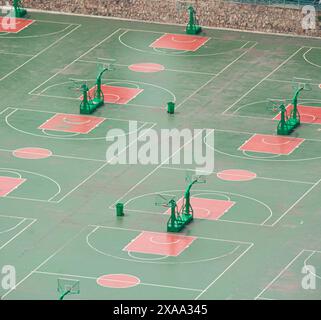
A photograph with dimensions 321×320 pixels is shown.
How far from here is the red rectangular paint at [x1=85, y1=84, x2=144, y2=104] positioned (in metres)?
175

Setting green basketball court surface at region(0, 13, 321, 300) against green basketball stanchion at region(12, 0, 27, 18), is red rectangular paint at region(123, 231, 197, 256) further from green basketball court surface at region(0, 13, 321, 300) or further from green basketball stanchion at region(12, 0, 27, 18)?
green basketball stanchion at region(12, 0, 27, 18)

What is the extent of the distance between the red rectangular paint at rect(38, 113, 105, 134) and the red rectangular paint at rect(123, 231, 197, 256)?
19415 millimetres

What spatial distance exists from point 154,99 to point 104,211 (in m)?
21.7

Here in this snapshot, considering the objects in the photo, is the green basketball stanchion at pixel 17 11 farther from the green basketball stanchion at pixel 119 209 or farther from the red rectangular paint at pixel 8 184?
the green basketball stanchion at pixel 119 209

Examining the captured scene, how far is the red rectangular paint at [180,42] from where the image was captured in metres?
186

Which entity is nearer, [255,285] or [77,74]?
[255,285]

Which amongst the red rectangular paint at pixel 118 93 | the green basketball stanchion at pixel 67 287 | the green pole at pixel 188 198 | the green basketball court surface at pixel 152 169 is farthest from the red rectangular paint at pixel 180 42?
the green basketball stanchion at pixel 67 287

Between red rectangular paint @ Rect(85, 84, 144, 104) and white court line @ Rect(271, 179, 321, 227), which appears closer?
white court line @ Rect(271, 179, 321, 227)

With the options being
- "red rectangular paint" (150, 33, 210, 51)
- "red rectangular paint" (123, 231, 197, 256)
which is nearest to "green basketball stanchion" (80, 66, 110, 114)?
"red rectangular paint" (150, 33, 210, 51)

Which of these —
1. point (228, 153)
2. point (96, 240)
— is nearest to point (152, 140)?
point (228, 153)

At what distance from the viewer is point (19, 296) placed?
14112cm

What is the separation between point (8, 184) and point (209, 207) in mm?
12907

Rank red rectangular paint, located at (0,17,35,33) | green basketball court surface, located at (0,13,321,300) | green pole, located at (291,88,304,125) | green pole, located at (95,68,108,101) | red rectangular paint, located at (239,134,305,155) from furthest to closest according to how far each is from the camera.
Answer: red rectangular paint, located at (0,17,35,33) → green pole, located at (95,68,108,101) → green pole, located at (291,88,304,125) → red rectangular paint, located at (239,134,305,155) → green basketball court surface, located at (0,13,321,300)

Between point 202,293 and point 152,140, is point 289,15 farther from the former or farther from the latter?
point 202,293
